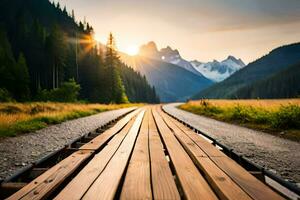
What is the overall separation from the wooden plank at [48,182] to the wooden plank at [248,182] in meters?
1.95

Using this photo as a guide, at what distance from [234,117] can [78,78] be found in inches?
2170

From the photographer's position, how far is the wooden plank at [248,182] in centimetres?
225

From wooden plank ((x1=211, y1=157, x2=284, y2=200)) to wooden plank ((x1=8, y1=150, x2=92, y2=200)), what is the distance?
1948mm

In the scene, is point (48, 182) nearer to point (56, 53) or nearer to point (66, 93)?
point (66, 93)

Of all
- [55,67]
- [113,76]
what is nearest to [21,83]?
[55,67]

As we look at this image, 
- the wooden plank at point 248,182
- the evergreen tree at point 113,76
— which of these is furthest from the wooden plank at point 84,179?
the evergreen tree at point 113,76

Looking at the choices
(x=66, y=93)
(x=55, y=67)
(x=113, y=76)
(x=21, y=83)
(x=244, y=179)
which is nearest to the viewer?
(x=244, y=179)

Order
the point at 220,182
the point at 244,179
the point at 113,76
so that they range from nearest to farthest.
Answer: the point at 220,182 < the point at 244,179 < the point at 113,76

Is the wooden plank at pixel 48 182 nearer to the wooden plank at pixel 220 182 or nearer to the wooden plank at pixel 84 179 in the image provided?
the wooden plank at pixel 84 179

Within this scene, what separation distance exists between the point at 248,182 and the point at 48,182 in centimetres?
218

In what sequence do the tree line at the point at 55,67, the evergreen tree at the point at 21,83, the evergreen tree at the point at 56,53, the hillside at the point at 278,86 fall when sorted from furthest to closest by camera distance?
1. the hillside at the point at 278,86
2. the evergreen tree at the point at 56,53
3. the evergreen tree at the point at 21,83
4. the tree line at the point at 55,67

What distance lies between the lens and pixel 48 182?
253cm

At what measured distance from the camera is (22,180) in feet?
10.2

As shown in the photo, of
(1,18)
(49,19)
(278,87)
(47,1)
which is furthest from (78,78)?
(278,87)
